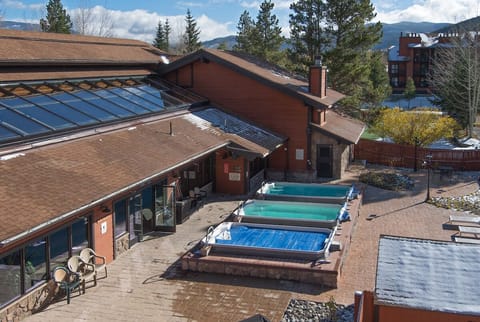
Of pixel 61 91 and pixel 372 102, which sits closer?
pixel 61 91

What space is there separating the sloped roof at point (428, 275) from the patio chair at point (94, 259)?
773 cm

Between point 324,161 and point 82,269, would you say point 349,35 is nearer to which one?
point 324,161

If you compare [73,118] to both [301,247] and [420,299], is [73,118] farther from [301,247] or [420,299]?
[420,299]

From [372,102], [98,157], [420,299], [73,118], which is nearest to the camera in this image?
[420,299]

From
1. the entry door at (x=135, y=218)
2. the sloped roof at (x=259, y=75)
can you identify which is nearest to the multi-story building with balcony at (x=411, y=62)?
the sloped roof at (x=259, y=75)

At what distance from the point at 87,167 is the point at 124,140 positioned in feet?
10.7

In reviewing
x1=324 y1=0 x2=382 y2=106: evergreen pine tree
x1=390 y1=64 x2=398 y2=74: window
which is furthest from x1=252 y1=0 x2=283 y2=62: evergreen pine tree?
x1=390 y1=64 x2=398 y2=74: window

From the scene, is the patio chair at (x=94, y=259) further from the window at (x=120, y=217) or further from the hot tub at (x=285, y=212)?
the hot tub at (x=285, y=212)

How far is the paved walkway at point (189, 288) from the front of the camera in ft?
40.5

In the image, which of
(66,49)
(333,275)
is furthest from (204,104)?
(333,275)

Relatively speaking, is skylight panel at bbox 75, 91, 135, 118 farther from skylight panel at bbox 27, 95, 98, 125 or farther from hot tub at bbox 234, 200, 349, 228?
hot tub at bbox 234, 200, 349, 228

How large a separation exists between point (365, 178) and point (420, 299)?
18.1 meters

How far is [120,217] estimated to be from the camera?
16078 mm

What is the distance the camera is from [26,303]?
38.9ft
